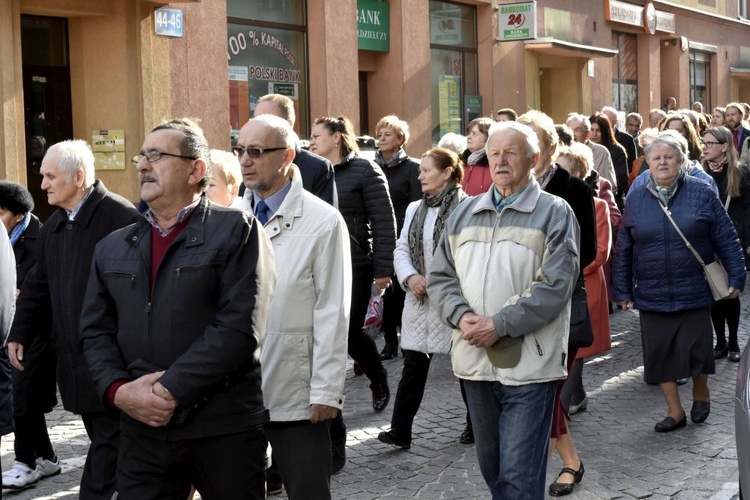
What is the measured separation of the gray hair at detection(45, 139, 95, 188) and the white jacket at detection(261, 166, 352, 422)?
1.63 metres

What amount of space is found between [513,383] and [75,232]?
2.28m

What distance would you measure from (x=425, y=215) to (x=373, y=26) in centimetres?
1167

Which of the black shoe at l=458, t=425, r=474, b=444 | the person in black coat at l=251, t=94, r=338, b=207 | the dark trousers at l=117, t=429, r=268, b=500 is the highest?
the person in black coat at l=251, t=94, r=338, b=207

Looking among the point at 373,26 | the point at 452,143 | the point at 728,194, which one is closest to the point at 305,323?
the point at 452,143

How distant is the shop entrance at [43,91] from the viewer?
44.5 ft

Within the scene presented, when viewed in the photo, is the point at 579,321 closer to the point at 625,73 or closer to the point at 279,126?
the point at 279,126

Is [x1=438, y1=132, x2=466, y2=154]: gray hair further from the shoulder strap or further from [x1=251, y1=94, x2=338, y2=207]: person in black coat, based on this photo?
[x1=251, y1=94, x2=338, y2=207]: person in black coat

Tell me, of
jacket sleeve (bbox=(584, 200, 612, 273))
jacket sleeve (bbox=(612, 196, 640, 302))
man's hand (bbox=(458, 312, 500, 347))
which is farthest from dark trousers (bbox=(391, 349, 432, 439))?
man's hand (bbox=(458, 312, 500, 347))

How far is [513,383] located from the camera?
4984 millimetres

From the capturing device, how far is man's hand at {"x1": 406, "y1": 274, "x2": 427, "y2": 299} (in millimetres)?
7211

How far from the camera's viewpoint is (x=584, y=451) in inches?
289

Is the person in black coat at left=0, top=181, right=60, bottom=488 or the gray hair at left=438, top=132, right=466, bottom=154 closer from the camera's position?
the person in black coat at left=0, top=181, right=60, bottom=488

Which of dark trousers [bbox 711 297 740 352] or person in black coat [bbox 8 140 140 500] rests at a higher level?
person in black coat [bbox 8 140 140 500]

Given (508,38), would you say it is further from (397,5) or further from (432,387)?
(432,387)
